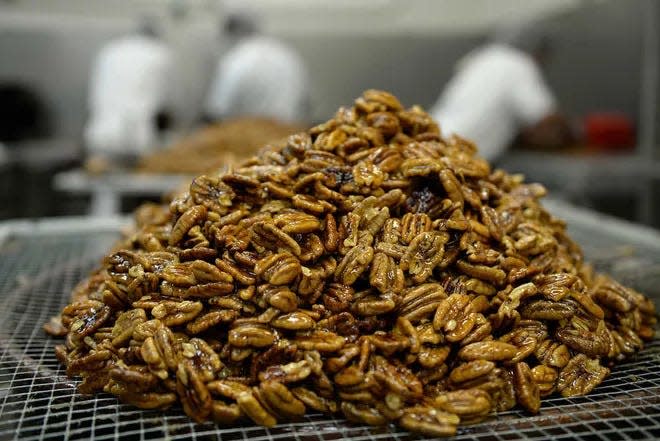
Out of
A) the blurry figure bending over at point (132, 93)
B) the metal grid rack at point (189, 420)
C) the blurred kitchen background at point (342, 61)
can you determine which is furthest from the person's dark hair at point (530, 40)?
the metal grid rack at point (189, 420)

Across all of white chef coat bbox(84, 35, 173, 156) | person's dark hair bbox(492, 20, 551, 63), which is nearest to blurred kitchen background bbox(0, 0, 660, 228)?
white chef coat bbox(84, 35, 173, 156)

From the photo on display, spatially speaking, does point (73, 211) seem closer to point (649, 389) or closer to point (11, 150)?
point (11, 150)

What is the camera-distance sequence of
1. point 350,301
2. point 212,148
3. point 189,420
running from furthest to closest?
point 212,148
point 350,301
point 189,420

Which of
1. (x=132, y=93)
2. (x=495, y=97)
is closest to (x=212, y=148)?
(x=132, y=93)

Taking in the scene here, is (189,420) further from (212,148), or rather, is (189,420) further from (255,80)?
(255,80)

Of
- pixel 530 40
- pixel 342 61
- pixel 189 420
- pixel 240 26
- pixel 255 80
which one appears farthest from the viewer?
pixel 342 61

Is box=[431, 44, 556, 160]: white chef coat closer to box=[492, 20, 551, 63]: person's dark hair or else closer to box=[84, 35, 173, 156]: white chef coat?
box=[492, 20, 551, 63]: person's dark hair
